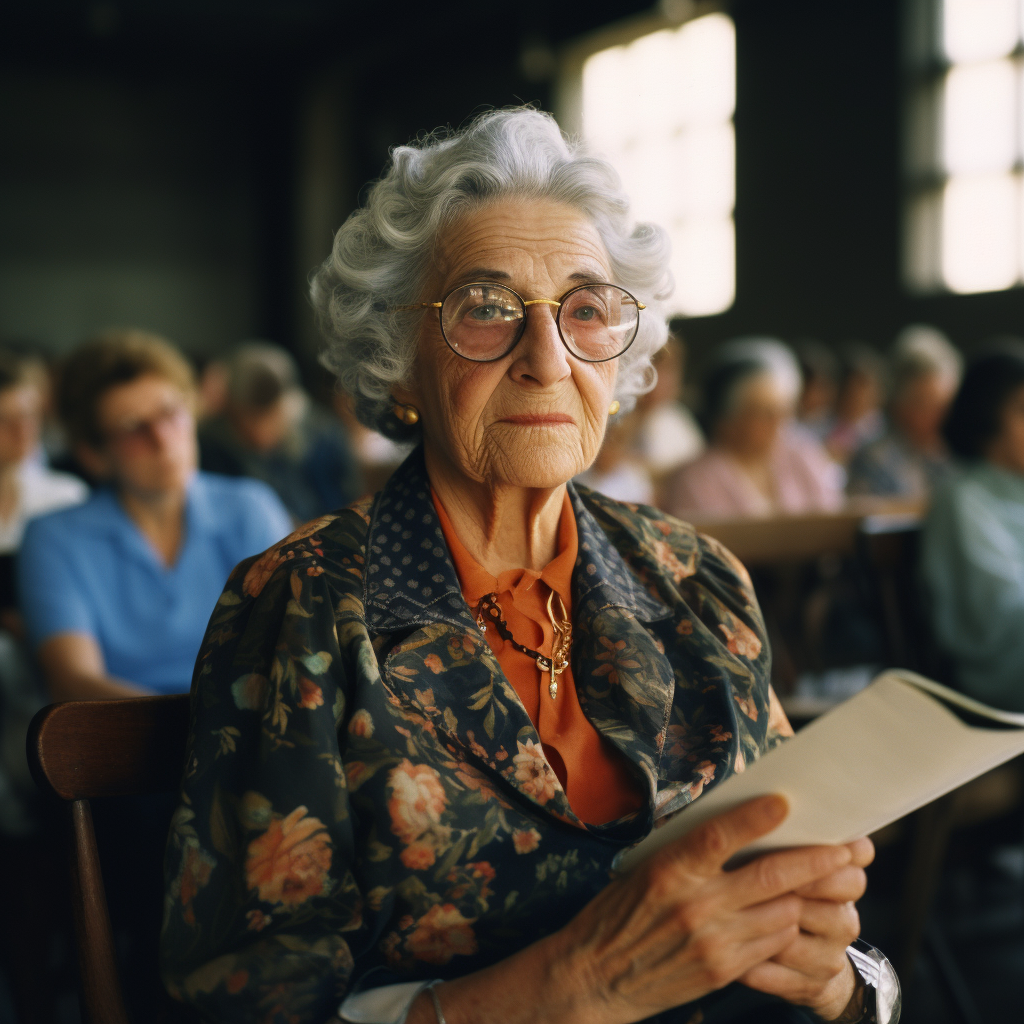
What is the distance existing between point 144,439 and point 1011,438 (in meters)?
2.04

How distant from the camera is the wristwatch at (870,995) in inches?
42.4

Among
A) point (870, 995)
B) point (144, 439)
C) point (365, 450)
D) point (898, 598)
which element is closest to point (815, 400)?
point (365, 450)

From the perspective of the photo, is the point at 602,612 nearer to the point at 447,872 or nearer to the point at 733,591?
the point at 733,591

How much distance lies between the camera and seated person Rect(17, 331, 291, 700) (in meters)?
2.04

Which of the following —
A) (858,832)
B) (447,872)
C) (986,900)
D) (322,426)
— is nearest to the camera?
(858,832)

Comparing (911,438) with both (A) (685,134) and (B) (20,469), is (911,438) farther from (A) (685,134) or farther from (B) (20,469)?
(A) (685,134)

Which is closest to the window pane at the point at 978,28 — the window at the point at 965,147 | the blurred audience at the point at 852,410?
the window at the point at 965,147

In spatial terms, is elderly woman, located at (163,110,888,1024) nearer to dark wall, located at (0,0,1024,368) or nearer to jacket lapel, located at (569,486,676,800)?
jacket lapel, located at (569,486,676,800)

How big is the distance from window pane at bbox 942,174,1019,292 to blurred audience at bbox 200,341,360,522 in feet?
17.5

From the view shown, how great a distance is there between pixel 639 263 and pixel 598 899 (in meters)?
0.74

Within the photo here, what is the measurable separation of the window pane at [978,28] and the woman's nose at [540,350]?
7898 millimetres

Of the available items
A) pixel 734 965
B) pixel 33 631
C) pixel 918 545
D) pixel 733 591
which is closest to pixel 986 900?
pixel 918 545

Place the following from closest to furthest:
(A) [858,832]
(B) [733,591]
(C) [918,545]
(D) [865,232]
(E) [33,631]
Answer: (A) [858,832], (B) [733,591], (E) [33,631], (C) [918,545], (D) [865,232]

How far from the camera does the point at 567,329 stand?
1184mm
